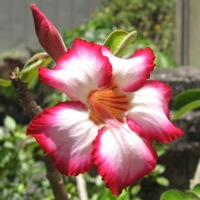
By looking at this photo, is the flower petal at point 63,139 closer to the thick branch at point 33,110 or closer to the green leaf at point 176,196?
the thick branch at point 33,110

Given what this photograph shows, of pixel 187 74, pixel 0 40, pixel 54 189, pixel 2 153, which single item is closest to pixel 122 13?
pixel 0 40

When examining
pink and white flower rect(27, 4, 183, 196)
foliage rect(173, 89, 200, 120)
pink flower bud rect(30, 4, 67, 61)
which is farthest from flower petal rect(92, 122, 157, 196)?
foliage rect(173, 89, 200, 120)

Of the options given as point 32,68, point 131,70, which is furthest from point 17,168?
Result: point 131,70

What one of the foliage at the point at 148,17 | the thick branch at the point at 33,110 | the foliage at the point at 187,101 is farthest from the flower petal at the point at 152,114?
the foliage at the point at 148,17

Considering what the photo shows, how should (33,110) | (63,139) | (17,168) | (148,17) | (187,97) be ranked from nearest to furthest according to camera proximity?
(63,139)
(33,110)
(187,97)
(17,168)
(148,17)

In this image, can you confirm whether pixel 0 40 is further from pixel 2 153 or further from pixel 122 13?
pixel 2 153

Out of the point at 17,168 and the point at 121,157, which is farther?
the point at 17,168

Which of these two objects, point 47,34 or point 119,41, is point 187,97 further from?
point 47,34
